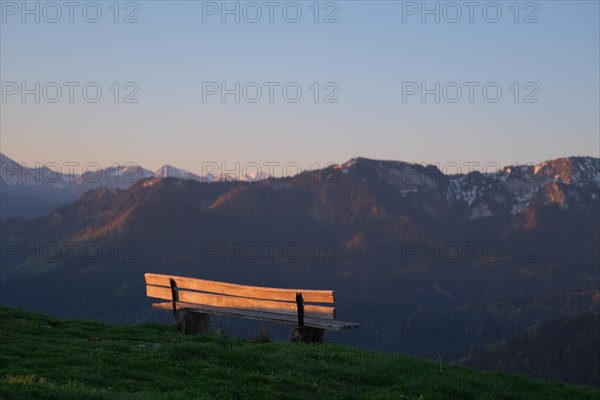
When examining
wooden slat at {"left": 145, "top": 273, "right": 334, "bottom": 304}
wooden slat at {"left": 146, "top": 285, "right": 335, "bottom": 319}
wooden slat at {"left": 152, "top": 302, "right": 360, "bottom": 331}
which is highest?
wooden slat at {"left": 145, "top": 273, "right": 334, "bottom": 304}

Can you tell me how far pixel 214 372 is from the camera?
17.1 meters

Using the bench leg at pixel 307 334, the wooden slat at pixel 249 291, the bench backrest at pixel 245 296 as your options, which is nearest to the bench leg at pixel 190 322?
the bench backrest at pixel 245 296

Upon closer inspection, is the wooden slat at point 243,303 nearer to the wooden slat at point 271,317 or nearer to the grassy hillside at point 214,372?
the wooden slat at point 271,317

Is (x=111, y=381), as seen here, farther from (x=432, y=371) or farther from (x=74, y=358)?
(x=432, y=371)

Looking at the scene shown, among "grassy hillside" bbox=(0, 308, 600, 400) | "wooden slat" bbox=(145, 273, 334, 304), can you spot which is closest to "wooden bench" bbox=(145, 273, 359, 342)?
"wooden slat" bbox=(145, 273, 334, 304)

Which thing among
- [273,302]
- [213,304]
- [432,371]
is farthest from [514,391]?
[213,304]

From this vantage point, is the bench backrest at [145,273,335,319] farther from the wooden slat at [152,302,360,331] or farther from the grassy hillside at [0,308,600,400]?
the grassy hillside at [0,308,600,400]

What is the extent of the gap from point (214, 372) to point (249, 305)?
6779mm

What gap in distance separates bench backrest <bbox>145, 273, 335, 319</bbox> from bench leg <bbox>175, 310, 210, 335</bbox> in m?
0.43

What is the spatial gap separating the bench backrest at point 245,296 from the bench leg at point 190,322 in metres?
0.43

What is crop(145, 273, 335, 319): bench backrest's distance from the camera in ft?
73.0

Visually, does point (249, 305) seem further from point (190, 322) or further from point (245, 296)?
point (190, 322)

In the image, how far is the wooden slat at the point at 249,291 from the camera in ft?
72.7

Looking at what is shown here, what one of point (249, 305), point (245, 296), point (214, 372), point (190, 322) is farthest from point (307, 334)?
point (214, 372)
